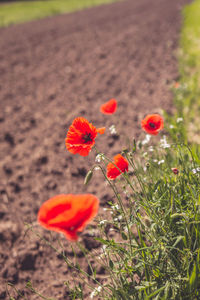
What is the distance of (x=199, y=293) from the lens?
1.32 metres

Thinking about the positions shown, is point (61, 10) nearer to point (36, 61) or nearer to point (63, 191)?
point (36, 61)

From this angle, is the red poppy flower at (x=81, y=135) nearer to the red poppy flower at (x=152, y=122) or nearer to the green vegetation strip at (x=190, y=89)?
the red poppy flower at (x=152, y=122)

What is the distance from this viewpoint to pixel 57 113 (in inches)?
169

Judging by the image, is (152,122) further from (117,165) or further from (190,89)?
(190,89)

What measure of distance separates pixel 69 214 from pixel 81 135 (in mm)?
569

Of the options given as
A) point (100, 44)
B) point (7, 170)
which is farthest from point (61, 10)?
point (7, 170)

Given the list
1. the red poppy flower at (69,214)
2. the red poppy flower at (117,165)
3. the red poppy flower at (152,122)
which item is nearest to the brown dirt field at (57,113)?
the red poppy flower at (117,165)

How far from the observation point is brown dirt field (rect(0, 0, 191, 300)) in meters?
2.23

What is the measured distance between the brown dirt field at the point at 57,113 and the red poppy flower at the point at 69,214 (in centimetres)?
61

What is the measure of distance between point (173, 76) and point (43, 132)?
237 cm

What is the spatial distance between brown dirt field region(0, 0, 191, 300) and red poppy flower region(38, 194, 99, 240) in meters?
0.61

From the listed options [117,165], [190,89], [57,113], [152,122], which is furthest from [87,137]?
[57,113]

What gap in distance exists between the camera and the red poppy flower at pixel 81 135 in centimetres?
135

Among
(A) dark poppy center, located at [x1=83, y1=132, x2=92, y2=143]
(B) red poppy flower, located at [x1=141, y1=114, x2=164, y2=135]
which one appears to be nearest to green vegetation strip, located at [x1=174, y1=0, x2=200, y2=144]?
(B) red poppy flower, located at [x1=141, y1=114, x2=164, y2=135]
